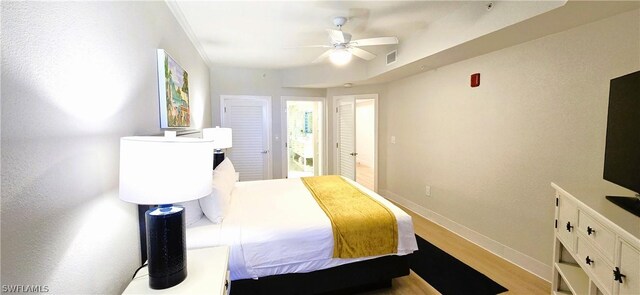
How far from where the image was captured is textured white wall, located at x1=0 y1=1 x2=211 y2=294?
2.27ft

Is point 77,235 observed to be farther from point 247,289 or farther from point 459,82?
point 459,82

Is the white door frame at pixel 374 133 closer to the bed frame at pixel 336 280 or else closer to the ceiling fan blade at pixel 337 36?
the ceiling fan blade at pixel 337 36

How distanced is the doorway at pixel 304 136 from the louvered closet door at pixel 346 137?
0.39 meters

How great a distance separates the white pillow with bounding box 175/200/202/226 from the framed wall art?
0.60 meters

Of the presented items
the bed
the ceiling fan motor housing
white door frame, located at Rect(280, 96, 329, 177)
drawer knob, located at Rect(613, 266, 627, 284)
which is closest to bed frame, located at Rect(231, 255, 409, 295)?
the bed

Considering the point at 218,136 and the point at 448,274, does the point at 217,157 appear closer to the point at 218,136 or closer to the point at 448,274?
the point at 218,136

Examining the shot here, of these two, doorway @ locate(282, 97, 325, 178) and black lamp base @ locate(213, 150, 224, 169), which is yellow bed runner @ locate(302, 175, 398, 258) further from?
doorway @ locate(282, 97, 325, 178)

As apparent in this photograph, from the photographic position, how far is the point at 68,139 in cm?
91

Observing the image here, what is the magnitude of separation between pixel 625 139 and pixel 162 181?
2298mm

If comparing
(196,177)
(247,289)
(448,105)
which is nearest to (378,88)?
(448,105)

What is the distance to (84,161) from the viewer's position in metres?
1.00

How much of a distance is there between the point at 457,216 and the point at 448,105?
142 cm

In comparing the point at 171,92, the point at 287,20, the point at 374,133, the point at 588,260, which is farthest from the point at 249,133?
the point at 588,260

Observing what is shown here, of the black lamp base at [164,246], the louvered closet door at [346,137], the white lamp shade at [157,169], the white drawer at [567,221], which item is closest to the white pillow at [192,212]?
the black lamp base at [164,246]
